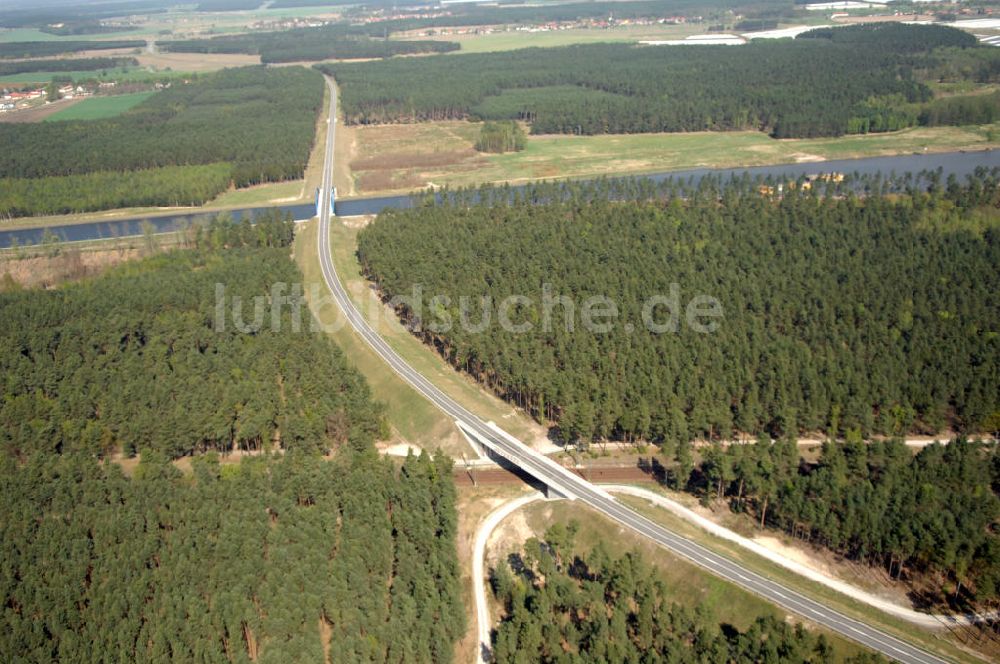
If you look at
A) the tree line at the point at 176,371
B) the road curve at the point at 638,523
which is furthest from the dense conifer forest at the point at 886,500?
the tree line at the point at 176,371

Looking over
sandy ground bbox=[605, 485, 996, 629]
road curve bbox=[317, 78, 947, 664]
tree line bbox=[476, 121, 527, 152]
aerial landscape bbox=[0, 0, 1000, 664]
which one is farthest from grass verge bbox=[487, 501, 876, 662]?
tree line bbox=[476, 121, 527, 152]

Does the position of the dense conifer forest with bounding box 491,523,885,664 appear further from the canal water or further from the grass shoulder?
the canal water

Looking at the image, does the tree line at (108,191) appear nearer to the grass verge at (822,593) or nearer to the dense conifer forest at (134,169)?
the dense conifer forest at (134,169)

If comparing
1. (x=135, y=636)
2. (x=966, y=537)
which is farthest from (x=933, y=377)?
(x=135, y=636)

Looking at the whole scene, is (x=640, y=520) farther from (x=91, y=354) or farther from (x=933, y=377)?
(x=91, y=354)

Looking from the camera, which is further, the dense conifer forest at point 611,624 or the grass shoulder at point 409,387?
the grass shoulder at point 409,387
